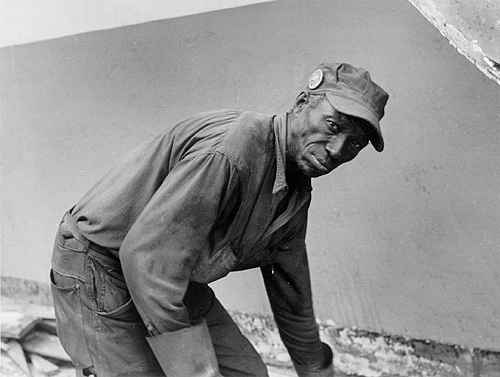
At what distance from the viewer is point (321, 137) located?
1.64m

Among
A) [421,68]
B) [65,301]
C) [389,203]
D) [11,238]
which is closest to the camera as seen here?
[65,301]

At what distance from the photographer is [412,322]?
9.59ft

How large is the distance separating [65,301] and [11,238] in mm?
2190

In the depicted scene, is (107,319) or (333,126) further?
(107,319)

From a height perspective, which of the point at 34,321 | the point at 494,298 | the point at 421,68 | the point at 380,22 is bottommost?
the point at 34,321

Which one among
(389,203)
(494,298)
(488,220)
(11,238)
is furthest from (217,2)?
(11,238)

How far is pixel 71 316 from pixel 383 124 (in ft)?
4.74

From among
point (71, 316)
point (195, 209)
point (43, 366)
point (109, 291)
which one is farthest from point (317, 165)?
point (43, 366)

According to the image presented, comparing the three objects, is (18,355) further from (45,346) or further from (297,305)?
(297,305)

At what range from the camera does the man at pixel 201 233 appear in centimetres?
162

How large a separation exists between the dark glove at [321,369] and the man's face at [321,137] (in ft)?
2.28

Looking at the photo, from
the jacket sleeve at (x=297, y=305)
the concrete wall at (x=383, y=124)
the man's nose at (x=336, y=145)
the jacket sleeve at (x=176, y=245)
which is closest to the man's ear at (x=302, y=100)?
the man's nose at (x=336, y=145)

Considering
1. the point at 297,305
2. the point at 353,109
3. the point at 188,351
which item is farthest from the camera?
the point at 297,305

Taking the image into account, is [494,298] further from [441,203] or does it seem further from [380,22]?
[380,22]
